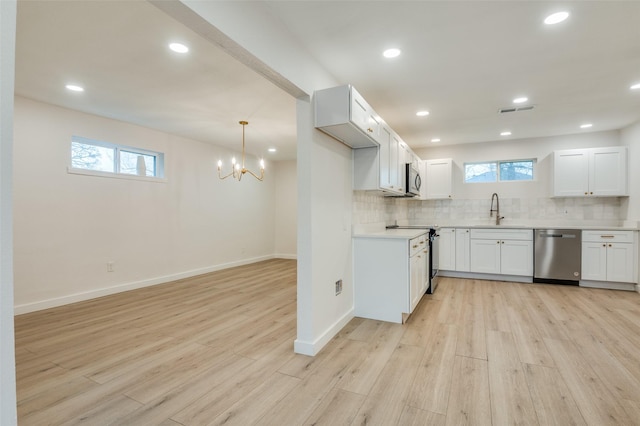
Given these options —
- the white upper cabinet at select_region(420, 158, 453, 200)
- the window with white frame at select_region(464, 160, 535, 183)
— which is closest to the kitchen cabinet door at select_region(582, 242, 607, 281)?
the window with white frame at select_region(464, 160, 535, 183)

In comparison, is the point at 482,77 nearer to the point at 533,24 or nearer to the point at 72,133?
the point at 533,24

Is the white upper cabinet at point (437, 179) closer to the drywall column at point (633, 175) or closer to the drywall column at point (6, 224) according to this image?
the drywall column at point (633, 175)

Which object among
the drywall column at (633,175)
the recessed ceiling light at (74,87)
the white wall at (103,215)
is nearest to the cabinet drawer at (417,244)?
the drywall column at (633,175)

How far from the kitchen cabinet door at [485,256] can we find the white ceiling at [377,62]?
2.00m

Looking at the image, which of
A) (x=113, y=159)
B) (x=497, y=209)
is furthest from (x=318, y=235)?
(x=497, y=209)

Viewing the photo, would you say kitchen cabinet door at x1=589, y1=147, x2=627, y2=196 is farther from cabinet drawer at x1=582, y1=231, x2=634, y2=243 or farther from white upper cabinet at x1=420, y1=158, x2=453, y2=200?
white upper cabinet at x1=420, y1=158, x2=453, y2=200

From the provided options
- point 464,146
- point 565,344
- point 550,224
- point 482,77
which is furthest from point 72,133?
point 550,224

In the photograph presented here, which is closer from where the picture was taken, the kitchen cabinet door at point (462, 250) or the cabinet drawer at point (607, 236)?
the cabinet drawer at point (607, 236)

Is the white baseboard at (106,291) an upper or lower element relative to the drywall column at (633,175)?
lower

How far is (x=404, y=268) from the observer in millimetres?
3125

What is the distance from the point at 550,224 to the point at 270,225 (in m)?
5.83

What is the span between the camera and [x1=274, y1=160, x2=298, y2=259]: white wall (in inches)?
302

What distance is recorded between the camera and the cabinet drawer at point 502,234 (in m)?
4.91

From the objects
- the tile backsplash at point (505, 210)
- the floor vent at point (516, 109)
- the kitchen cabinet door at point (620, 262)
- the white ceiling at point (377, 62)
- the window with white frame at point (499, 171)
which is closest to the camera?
the white ceiling at point (377, 62)
